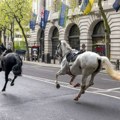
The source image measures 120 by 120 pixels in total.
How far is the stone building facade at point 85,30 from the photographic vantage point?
41438mm

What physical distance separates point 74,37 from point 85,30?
4634mm

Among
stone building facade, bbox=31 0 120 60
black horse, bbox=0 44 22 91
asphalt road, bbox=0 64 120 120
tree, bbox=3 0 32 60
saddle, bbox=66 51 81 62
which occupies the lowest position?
asphalt road, bbox=0 64 120 120

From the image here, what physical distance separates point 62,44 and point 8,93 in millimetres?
2684

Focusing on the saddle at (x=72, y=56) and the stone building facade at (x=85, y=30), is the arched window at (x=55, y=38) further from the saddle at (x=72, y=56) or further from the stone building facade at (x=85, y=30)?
the saddle at (x=72, y=56)

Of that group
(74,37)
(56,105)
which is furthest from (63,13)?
(56,105)

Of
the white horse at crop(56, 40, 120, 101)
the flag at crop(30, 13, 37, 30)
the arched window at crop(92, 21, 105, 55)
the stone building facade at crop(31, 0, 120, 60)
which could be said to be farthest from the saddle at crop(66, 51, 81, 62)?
the flag at crop(30, 13, 37, 30)

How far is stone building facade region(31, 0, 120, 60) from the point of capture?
1631 inches

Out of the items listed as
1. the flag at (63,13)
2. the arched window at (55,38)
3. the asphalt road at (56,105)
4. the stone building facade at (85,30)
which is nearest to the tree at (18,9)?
the stone building facade at (85,30)

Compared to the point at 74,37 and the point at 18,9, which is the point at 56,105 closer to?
the point at 74,37

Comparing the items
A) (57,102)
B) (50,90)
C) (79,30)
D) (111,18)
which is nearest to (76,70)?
(57,102)

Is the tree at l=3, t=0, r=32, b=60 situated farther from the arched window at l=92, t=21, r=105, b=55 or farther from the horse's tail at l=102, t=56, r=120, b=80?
the horse's tail at l=102, t=56, r=120, b=80

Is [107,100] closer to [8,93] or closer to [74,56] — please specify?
[74,56]

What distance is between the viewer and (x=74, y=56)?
1258 centimetres

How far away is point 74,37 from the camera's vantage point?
51.4 metres
